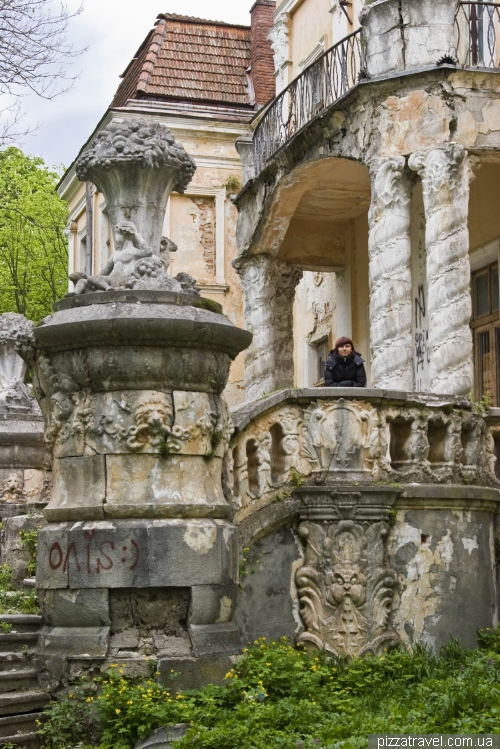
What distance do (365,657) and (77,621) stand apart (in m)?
2.55

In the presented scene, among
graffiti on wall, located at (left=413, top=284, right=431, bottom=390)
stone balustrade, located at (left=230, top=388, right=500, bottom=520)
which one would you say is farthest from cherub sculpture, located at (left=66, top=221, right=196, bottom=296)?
graffiti on wall, located at (left=413, top=284, right=431, bottom=390)

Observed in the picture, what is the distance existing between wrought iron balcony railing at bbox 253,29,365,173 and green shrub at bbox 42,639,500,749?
847 cm

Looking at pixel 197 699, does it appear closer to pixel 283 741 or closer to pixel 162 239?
pixel 283 741

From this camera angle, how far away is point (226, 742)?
6535 mm

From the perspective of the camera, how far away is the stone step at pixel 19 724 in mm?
7160

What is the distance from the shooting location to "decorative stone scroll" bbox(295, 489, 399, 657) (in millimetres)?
9094

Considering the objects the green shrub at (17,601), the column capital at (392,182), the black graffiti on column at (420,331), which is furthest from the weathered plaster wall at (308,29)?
the green shrub at (17,601)

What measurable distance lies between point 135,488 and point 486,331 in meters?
10.2

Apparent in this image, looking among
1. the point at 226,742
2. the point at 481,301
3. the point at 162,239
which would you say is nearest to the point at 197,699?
the point at 226,742

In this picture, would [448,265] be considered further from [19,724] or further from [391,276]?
[19,724]

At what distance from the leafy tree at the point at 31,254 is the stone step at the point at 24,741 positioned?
27436mm

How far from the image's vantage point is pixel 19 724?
721 centimetres

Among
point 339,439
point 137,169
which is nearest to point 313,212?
point 339,439

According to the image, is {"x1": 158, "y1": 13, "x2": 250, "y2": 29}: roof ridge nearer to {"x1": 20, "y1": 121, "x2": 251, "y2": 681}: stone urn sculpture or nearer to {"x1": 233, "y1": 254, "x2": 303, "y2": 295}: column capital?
{"x1": 233, "y1": 254, "x2": 303, "y2": 295}: column capital
